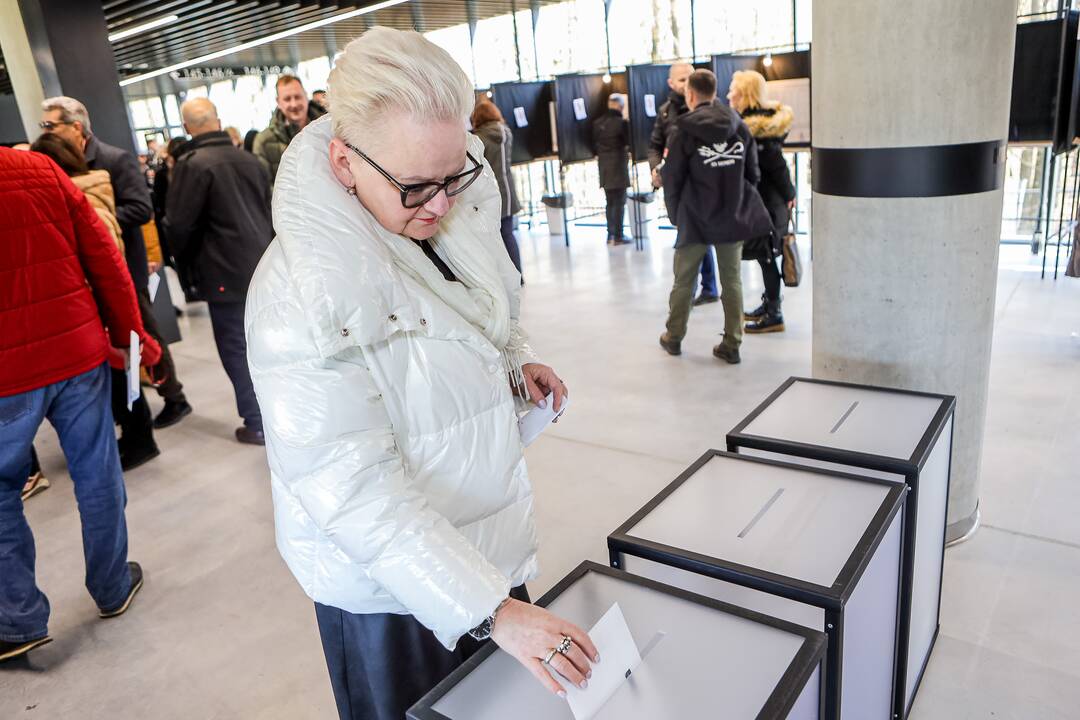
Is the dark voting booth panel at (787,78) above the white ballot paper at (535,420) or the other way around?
above

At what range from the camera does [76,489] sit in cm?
250

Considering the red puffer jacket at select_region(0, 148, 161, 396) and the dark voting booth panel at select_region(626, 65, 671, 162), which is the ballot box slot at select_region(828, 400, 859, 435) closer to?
the red puffer jacket at select_region(0, 148, 161, 396)

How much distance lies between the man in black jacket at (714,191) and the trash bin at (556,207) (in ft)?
15.6

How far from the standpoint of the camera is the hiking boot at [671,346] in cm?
470

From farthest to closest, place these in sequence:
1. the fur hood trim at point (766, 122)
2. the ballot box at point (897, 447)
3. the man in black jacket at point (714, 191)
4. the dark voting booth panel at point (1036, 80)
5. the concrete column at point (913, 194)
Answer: the dark voting booth panel at point (1036, 80) → the fur hood trim at point (766, 122) → the man in black jacket at point (714, 191) → the concrete column at point (913, 194) → the ballot box at point (897, 447)

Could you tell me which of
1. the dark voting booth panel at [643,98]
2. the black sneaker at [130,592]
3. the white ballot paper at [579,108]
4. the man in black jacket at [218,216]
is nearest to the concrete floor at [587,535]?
the black sneaker at [130,592]

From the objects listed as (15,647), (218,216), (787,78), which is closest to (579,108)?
(787,78)

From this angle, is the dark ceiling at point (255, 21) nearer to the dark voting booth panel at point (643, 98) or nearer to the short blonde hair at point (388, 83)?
the dark voting booth panel at point (643, 98)

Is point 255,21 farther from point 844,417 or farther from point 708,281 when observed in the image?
point 844,417

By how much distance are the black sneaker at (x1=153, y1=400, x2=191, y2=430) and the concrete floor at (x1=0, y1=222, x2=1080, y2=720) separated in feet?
0.20

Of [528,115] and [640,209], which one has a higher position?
[528,115]

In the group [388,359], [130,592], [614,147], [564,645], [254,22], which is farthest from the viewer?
[254,22]

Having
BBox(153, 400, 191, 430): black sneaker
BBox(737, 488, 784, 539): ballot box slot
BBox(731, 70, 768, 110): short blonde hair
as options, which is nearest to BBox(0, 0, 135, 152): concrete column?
BBox(153, 400, 191, 430): black sneaker

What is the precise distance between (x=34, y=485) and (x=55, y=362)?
66.8 inches
